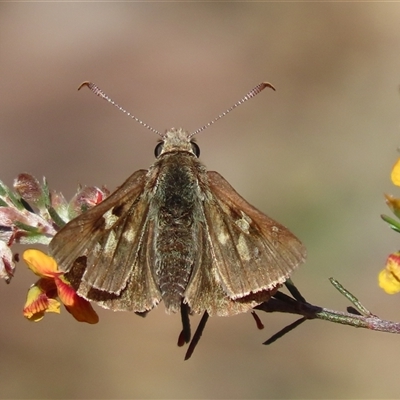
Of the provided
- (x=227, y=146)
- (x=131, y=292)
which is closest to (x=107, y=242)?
(x=131, y=292)

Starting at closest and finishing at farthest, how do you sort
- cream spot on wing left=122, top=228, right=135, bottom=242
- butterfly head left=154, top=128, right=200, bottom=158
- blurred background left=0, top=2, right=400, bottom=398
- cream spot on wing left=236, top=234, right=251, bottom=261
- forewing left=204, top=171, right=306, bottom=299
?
forewing left=204, top=171, right=306, bottom=299 → cream spot on wing left=236, top=234, right=251, bottom=261 → cream spot on wing left=122, top=228, right=135, bottom=242 → butterfly head left=154, top=128, right=200, bottom=158 → blurred background left=0, top=2, right=400, bottom=398

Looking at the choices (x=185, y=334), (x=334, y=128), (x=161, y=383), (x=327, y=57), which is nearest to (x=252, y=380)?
(x=161, y=383)

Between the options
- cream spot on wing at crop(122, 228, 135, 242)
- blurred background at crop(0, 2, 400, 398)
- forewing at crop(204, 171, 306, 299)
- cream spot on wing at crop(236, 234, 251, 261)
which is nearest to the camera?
forewing at crop(204, 171, 306, 299)

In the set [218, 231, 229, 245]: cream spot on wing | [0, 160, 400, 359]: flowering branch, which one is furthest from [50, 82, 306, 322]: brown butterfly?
[0, 160, 400, 359]: flowering branch

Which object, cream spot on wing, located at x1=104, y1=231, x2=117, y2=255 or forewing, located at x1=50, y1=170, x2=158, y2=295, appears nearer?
forewing, located at x1=50, y1=170, x2=158, y2=295

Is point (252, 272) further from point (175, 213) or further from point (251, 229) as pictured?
point (175, 213)

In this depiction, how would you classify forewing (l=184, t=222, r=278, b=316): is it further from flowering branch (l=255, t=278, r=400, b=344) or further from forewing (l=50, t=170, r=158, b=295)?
forewing (l=50, t=170, r=158, b=295)
